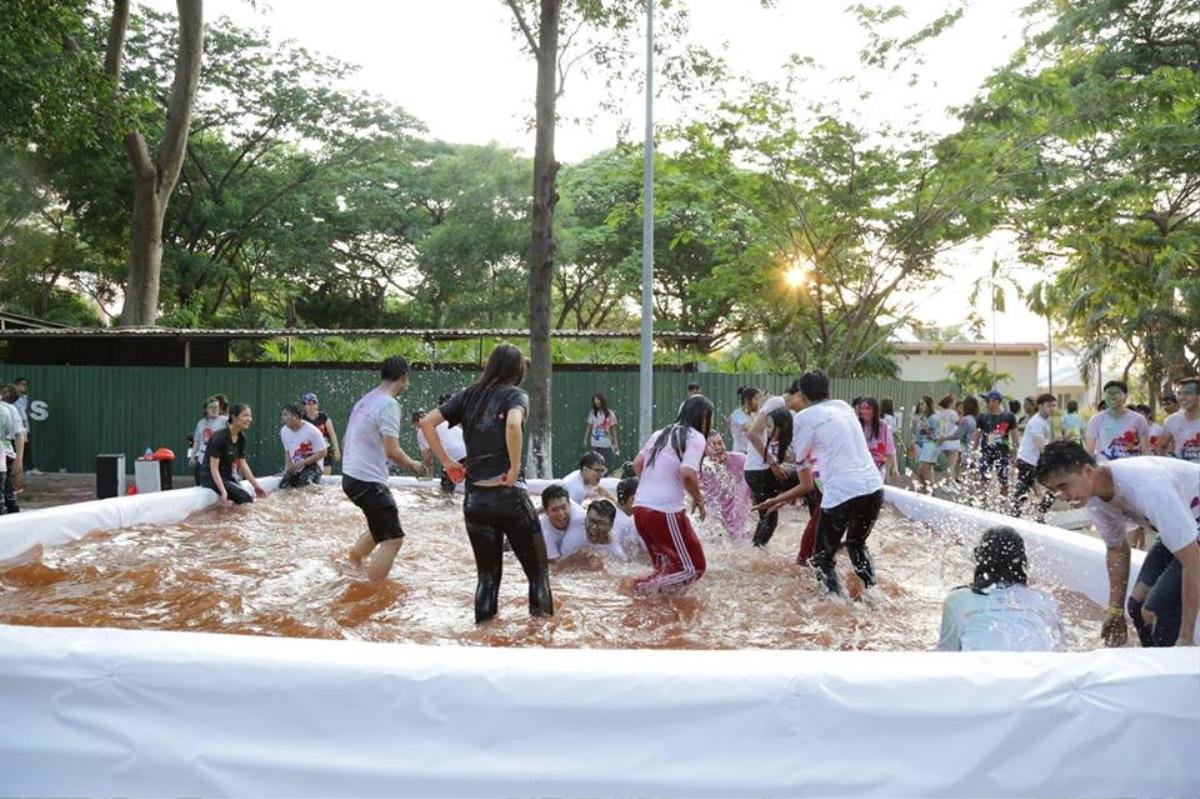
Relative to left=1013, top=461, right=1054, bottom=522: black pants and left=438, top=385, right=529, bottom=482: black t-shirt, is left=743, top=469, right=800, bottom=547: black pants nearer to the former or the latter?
Result: left=1013, top=461, right=1054, bottom=522: black pants

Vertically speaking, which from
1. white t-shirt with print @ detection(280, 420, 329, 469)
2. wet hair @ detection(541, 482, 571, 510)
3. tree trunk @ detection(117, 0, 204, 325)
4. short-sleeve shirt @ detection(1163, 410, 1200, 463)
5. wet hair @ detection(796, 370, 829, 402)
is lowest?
wet hair @ detection(541, 482, 571, 510)

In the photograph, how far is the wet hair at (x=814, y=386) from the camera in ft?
22.7

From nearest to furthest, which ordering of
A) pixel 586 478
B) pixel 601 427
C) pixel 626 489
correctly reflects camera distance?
pixel 626 489
pixel 586 478
pixel 601 427

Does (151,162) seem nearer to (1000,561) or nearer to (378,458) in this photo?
(378,458)

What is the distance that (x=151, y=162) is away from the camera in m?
21.3

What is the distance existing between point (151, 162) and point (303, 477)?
39.4 feet

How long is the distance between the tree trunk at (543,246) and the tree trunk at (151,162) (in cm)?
962

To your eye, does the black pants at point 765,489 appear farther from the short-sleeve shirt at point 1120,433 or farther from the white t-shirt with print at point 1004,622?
the white t-shirt with print at point 1004,622

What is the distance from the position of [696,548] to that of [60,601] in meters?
4.40


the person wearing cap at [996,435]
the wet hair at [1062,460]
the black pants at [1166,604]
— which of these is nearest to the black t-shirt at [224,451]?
the wet hair at [1062,460]

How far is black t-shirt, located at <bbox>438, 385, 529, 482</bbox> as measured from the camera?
562cm

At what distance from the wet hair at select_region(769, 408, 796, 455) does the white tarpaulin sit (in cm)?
499

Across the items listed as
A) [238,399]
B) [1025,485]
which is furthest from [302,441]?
[1025,485]

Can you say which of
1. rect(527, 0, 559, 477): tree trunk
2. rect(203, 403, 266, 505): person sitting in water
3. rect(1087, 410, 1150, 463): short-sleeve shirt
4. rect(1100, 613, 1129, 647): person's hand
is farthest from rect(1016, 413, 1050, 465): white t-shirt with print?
rect(203, 403, 266, 505): person sitting in water
